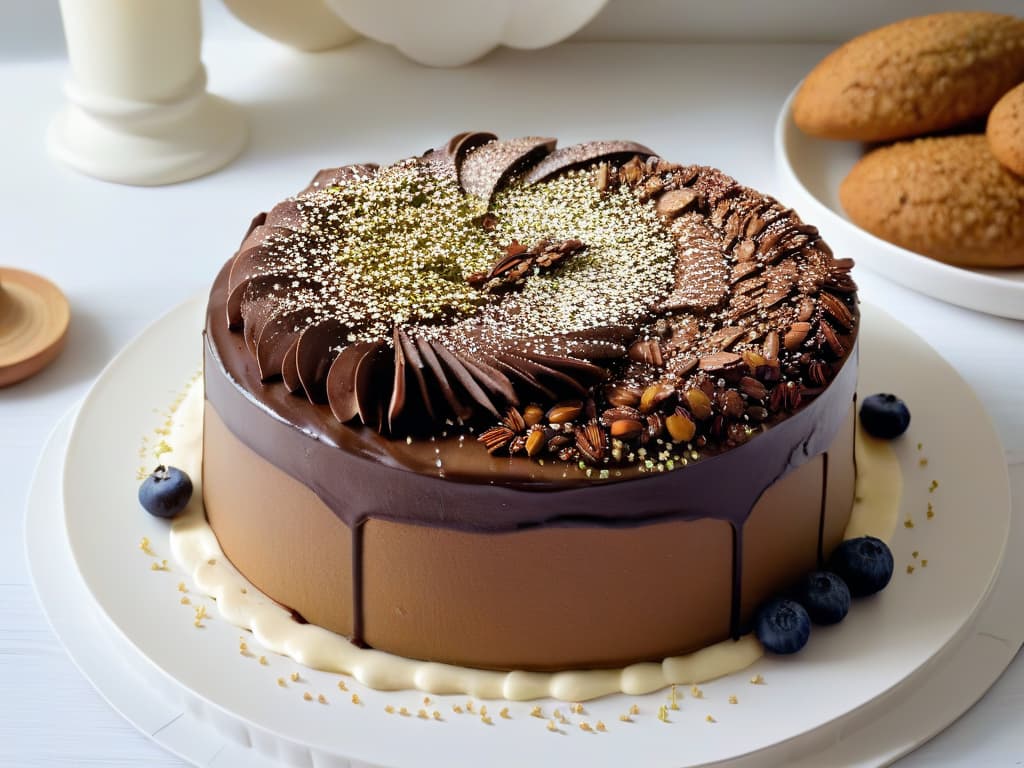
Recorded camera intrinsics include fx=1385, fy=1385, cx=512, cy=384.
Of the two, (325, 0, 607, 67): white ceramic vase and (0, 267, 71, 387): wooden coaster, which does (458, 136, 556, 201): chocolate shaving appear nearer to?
(0, 267, 71, 387): wooden coaster

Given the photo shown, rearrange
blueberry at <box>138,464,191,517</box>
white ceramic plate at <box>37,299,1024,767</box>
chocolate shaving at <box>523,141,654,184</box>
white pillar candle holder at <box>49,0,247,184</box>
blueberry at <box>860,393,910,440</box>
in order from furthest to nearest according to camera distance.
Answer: white pillar candle holder at <box>49,0,247,184</box> → chocolate shaving at <box>523,141,654,184</box> → blueberry at <box>860,393,910,440</box> → blueberry at <box>138,464,191,517</box> → white ceramic plate at <box>37,299,1024,767</box>

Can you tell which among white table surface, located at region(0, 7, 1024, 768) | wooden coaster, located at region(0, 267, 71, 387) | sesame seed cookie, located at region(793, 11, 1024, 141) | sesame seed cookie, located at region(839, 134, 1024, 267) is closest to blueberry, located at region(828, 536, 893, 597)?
white table surface, located at region(0, 7, 1024, 768)

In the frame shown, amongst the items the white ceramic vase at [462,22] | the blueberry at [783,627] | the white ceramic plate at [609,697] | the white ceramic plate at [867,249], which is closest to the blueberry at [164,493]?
the white ceramic plate at [609,697]

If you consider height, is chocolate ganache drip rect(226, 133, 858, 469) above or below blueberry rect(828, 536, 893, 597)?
above

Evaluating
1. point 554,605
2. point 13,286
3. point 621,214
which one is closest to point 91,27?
point 13,286

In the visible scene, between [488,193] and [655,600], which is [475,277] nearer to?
[488,193]

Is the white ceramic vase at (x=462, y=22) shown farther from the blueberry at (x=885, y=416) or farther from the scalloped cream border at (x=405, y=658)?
the scalloped cream border at (x=405, y=658)

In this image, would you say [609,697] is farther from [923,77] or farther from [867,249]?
[923,77]
